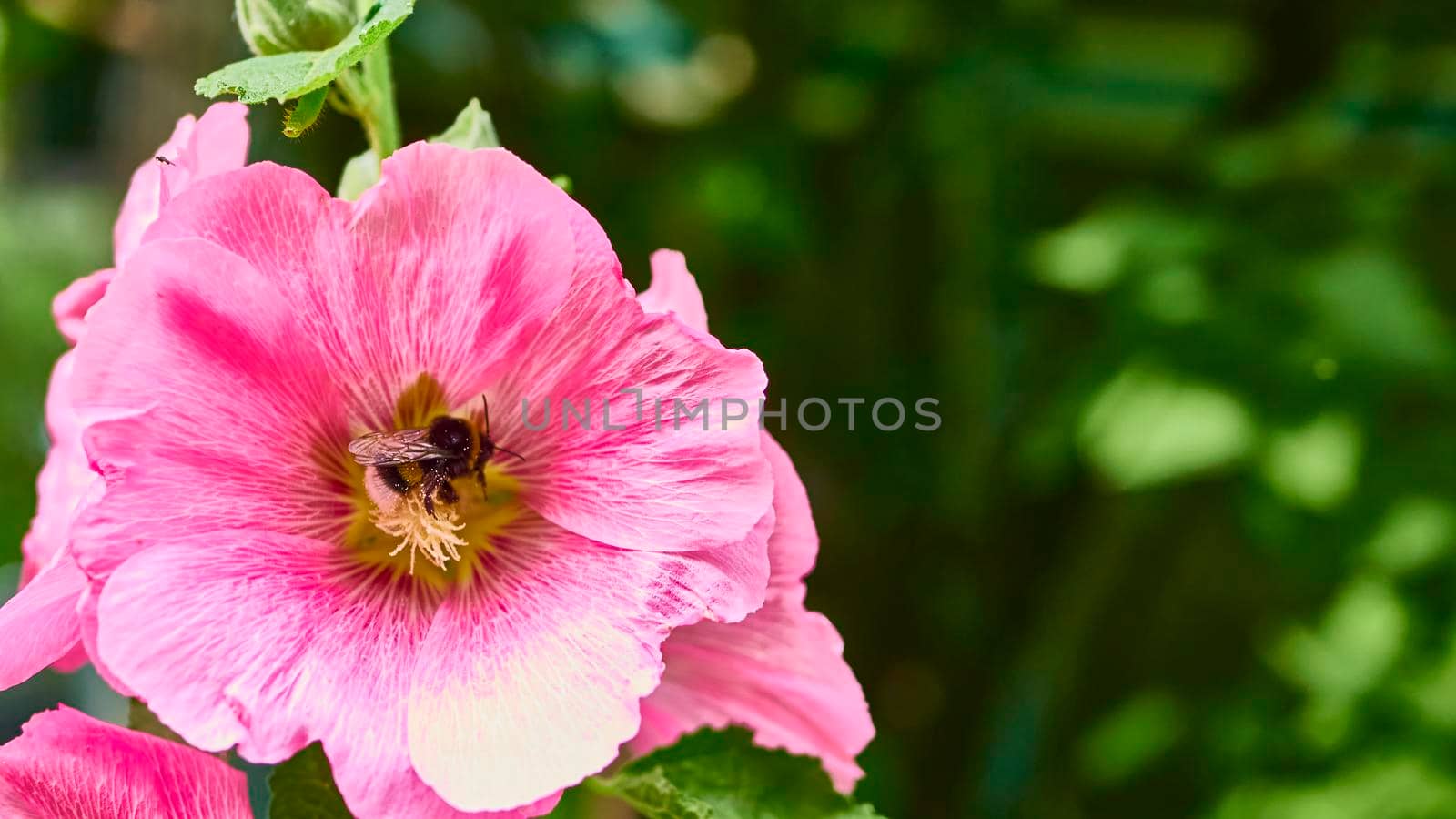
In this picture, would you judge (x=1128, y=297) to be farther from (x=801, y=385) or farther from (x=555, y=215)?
(x=555, y=215)

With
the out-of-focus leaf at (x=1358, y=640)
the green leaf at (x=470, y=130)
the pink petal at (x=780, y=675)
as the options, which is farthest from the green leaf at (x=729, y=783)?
the out-of-focus leaf at (x=1358, y=640)

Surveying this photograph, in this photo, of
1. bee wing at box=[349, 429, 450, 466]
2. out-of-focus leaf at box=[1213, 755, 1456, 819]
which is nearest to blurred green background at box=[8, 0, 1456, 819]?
out-of-focus leaf at box=[1213, 755, 1456, 819]

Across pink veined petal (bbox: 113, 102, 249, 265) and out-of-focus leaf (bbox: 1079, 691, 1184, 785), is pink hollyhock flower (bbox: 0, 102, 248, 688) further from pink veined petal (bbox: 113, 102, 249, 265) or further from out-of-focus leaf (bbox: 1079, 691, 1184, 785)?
out-of-focus leaf (bbox: 1079, 691, 1184, 785)

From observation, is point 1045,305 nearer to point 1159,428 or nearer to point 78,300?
point 1159,428

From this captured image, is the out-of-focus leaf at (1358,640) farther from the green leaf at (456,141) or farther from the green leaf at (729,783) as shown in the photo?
the green leaf at (456,141)

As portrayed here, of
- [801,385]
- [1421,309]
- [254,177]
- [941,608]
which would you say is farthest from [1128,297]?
[254,177]

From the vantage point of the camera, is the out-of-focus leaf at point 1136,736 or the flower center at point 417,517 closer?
the flower center at point 417,517

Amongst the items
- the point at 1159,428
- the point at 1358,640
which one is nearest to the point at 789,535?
the point at 1159,428
